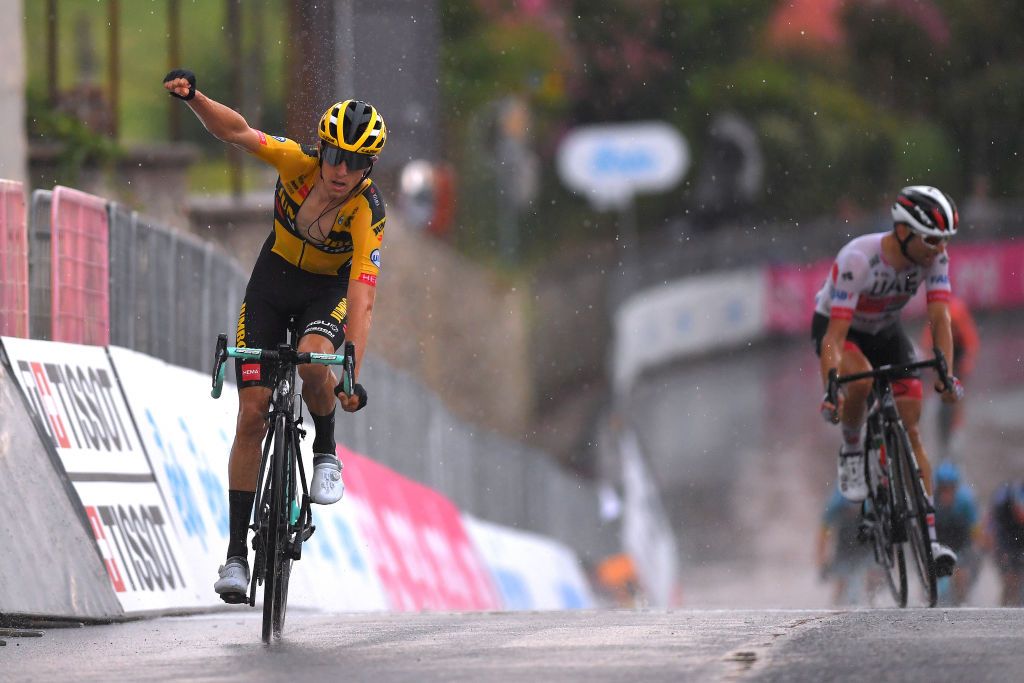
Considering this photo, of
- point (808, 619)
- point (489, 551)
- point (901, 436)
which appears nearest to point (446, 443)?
point (489, 551)

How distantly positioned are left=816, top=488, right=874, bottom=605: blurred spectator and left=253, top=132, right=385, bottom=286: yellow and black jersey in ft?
19.4

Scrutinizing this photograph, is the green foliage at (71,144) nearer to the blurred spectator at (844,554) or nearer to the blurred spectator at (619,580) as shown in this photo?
the blurred spectator at (844,554)

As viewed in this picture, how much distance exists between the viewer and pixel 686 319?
38406 millimetres

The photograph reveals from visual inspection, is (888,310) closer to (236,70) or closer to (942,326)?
(942,326)

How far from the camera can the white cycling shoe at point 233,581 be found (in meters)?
7.52

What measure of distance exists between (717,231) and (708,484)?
19.0m

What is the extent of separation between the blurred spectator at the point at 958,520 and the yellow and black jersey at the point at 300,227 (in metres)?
6.01

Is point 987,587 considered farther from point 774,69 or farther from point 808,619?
point 774,69

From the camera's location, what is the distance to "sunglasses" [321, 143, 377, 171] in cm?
775

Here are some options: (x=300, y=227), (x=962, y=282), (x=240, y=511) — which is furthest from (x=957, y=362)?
(x=962, y=282)

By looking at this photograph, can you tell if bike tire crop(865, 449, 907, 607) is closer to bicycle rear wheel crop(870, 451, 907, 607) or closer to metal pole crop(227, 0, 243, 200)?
bicycle rear wheel crop(870, 451, 907, 607)

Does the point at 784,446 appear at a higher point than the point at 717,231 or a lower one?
lower

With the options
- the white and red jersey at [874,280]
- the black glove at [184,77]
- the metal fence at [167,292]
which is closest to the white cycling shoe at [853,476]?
the white and red jersey at [874,280]

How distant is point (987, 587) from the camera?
1933 centimetres
